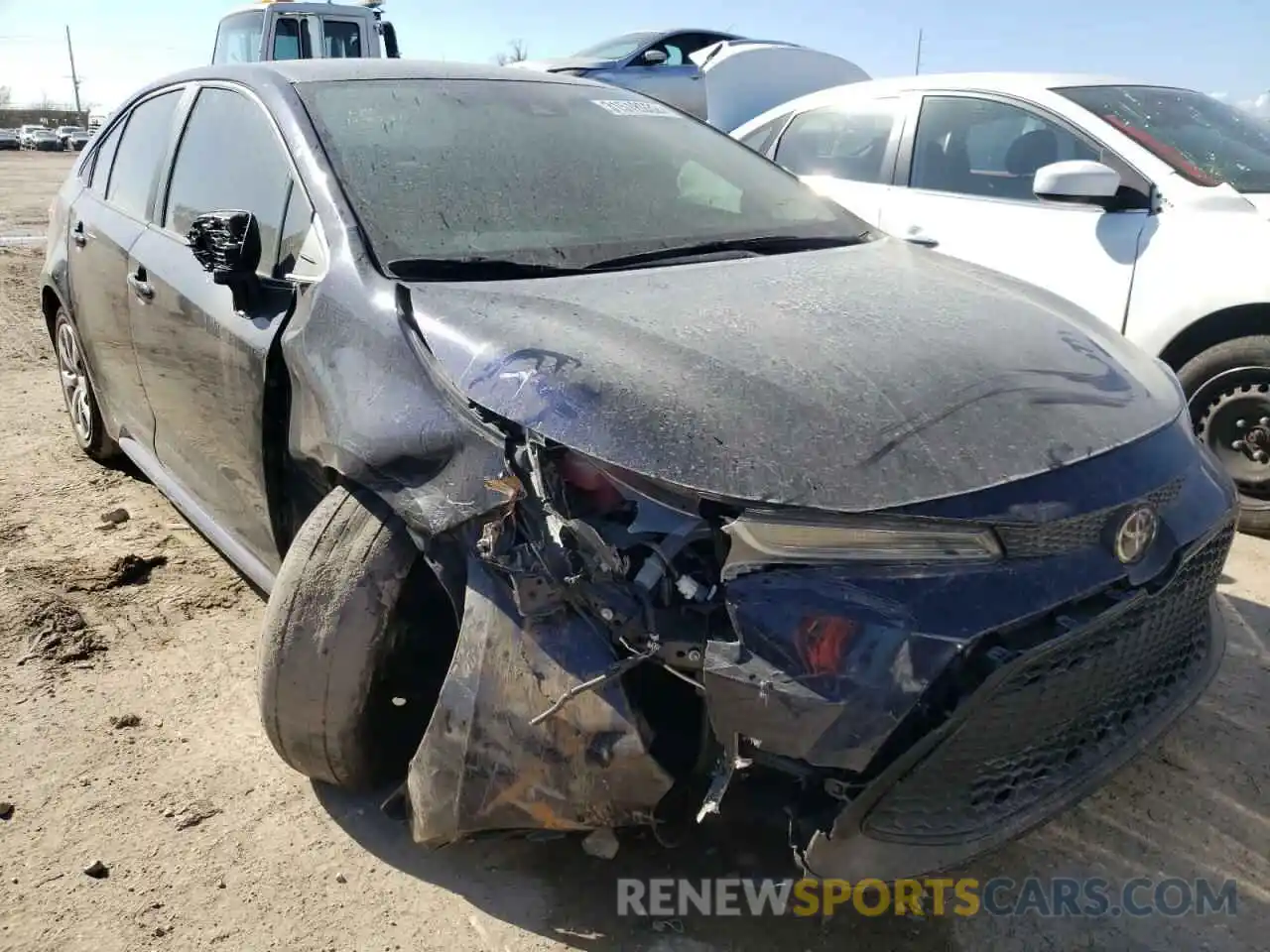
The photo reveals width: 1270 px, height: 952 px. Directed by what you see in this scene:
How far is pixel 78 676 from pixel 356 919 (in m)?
1.37

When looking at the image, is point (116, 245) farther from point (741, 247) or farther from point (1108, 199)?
point (1108, 199)

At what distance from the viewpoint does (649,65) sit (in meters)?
10.4

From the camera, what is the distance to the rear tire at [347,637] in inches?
83.3

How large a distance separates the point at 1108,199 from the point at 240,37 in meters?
10.5

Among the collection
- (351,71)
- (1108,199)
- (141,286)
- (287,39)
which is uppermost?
(351,71)

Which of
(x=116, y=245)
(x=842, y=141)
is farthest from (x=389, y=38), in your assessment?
(x=116, y=245)

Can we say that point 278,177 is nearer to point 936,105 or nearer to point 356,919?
point 356,919

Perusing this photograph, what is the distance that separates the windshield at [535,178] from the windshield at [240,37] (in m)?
9.37

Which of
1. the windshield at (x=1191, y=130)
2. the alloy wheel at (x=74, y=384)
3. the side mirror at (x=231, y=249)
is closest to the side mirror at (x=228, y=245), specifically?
the side mirror at (x=231, y=249)

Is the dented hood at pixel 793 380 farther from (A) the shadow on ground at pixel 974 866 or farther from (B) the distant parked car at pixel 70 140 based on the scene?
(B) the distant parked car at pixel 70 140

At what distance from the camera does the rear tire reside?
6.94 feet

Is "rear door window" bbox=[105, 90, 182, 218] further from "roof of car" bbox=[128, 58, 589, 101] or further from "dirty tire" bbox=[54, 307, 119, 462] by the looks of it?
"dirty tire" bbox=[54, 307, 119, 462]

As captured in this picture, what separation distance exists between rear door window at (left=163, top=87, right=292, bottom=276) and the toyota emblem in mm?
2020

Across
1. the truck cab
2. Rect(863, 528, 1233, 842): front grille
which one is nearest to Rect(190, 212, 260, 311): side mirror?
Rect(863, 528, 1233, 842): front grille
